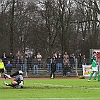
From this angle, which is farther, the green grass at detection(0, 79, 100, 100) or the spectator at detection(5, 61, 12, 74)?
the spectator at detection(5, 61, 12, 74)

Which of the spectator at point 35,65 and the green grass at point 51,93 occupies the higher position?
the spectator at point 35,65

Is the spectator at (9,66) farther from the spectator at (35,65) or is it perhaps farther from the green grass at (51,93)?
the green grass at (51,93)

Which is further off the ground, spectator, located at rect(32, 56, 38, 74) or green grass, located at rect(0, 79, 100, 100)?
spectator, located at rect(32, 56, 38, 74)

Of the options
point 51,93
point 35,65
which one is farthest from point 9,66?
point 51,93

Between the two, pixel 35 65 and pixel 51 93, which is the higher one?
pixel 35 65

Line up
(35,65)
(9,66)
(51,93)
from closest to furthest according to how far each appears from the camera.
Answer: (51,93), (9,66), (35,65)

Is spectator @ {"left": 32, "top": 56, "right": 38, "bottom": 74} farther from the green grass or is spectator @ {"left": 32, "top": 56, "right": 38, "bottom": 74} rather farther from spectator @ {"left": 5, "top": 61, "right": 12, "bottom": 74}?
the green grass

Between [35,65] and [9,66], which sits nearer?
[9,66]

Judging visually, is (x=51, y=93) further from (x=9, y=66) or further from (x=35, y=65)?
(x=35, y=65)

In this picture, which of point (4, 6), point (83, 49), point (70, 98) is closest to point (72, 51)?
point (83, 49)

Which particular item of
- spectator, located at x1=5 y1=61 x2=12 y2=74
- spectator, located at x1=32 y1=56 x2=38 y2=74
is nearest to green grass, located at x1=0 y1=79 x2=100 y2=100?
spectator, located at x1=5 y1=61 x2=12 y2=74

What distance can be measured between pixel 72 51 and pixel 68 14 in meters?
10.6

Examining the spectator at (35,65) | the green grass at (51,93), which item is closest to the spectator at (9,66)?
the spectator at (35,65)

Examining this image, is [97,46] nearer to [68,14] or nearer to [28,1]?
[68,14]
